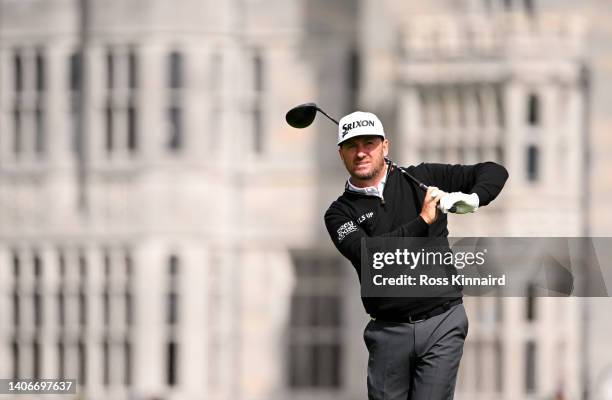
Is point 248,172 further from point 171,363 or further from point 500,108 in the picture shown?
point 500,108

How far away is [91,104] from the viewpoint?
88.2ft

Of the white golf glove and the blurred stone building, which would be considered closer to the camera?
the white golf glove

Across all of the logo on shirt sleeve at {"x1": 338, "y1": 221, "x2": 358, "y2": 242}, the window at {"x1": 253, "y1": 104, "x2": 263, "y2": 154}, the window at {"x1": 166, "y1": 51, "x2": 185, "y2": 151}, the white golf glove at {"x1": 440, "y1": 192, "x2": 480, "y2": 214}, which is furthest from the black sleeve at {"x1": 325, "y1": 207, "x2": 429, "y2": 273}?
the window at {"x1": 253, "y1": 104, "x2": 263, "y2": 154}

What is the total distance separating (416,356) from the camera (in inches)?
266

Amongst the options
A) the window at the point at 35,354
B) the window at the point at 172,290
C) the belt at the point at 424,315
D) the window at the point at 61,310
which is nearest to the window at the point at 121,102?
the window at the point at 172,290

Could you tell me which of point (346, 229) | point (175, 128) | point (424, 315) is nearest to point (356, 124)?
point (346, 229)

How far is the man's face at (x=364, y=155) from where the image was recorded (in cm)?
679

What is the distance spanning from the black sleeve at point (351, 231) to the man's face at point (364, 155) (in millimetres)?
200

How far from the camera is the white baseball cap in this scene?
673 centimetres

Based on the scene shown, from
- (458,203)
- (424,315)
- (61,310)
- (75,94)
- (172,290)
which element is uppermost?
(75,94)

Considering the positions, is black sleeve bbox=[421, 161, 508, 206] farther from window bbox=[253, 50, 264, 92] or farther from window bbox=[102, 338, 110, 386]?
window bbox=[253, 50, 264, 92]

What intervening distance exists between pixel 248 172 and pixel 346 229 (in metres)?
20.6

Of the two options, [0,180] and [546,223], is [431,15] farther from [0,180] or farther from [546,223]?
[0,180]

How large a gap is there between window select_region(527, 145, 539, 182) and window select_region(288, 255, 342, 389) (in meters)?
3.71
